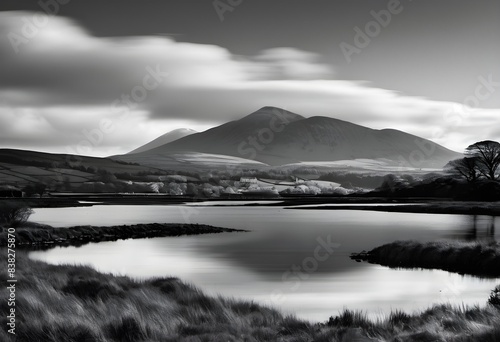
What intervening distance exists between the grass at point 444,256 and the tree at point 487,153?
8955cm

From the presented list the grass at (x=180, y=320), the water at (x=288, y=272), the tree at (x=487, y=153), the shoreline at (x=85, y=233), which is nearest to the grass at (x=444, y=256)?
the water at (x=288, y=272)

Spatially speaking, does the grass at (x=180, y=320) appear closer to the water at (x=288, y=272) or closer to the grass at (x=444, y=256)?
the water at (x=288, y=272)

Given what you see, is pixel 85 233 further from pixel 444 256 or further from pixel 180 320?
pixel 180 320

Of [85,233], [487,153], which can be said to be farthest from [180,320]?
[487,153]

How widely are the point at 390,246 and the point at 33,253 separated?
28.1m

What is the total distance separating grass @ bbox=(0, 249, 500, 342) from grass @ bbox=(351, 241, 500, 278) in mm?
20729

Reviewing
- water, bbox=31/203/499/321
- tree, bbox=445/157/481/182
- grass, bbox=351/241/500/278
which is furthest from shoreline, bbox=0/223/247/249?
tree, bbox=445/157/481/182

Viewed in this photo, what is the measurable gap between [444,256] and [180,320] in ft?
103

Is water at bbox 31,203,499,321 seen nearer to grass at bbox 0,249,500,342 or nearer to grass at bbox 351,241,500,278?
grass at bbox 351,241,500,278

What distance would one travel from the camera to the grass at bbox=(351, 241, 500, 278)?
40906 mm

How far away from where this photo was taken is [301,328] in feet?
57.9

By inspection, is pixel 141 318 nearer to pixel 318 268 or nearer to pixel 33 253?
pixel 318 268

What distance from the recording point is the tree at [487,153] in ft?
436

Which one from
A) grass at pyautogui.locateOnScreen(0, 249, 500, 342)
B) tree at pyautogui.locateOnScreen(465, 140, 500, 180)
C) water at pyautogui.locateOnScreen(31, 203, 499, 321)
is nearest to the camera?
grass at pyautogui.locateOnScreen(0, 249, 500, 342)
